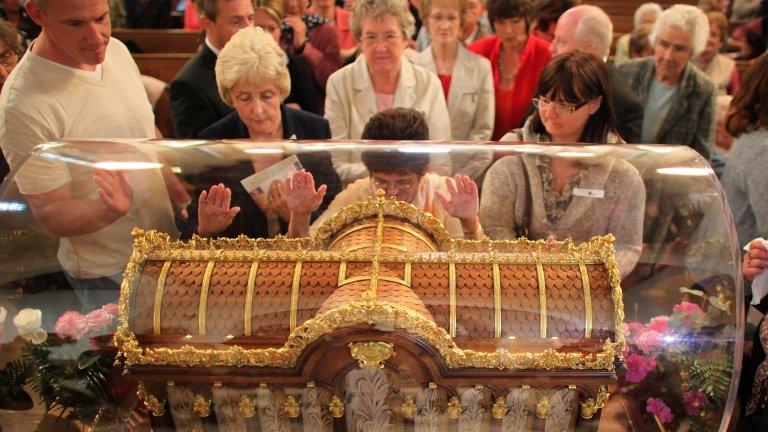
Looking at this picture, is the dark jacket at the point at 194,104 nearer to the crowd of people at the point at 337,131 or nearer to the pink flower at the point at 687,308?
the crowd of people at the point at 337,131

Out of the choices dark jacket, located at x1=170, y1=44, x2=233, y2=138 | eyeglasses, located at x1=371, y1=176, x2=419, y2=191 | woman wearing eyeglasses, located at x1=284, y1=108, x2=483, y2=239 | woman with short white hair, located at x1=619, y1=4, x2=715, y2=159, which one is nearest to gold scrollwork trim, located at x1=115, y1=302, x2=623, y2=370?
woman wearing eyeglasses, located at x1=284, y1=108, x2=483, y2=239

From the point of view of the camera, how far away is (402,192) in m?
2.41

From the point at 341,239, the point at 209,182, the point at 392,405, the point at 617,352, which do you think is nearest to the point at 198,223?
the point at 209,182

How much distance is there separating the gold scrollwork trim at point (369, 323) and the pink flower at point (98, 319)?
0.34 m

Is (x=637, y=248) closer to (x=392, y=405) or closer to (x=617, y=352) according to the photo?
(x=617, y=352)

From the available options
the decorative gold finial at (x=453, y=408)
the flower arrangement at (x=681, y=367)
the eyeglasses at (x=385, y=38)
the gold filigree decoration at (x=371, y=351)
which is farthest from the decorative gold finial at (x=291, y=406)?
the eyeglasses at (x=385, y=38)

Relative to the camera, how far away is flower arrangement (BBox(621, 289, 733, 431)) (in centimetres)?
218

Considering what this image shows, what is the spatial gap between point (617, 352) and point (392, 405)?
22.8 inches

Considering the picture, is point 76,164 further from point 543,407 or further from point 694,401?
point 694,401

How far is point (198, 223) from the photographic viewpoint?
2.34 metres

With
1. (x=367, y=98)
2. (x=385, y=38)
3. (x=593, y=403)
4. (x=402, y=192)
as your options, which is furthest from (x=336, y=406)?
(x=385, y=38)

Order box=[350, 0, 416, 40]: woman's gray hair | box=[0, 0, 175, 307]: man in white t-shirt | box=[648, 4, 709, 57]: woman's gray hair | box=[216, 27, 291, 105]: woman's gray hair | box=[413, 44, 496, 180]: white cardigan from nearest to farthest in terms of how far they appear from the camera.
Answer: box=[0, 0, 175, 307]: man in white t-shirt, box=[216, 27, 291, 105]: woman's gray hair, box=[350, 0, 416, 40]: woman's gray hair, box=[413, 44, 496, 180]: white cardigan, box=[648, 4, 709, 57]: woman's gray hair

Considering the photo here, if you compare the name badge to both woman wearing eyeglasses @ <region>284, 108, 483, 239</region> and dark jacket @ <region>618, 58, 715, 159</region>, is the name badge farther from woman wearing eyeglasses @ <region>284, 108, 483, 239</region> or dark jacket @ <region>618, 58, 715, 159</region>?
dark jacket @ <region>618, 58, 715, 159</region>

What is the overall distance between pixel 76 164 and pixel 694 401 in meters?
1.99
